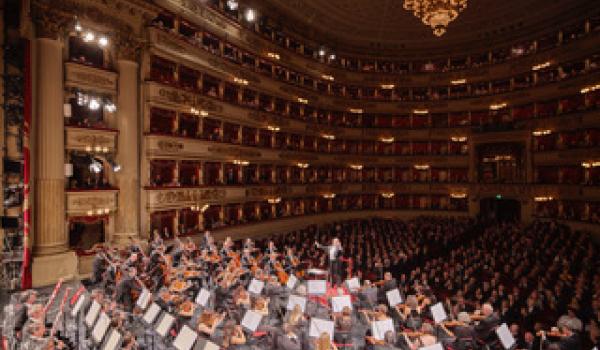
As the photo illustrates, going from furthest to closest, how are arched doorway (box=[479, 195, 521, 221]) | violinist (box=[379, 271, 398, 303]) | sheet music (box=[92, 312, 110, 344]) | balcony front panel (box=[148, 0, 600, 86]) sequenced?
arched doorway (box=[479, 195, 521, 221]) → balcony front panel (box=[148, 0, 600, 86]) → violinist (box=[379, 271, 398, 303]) → sheet music (box=[92, 312, 110, 344])

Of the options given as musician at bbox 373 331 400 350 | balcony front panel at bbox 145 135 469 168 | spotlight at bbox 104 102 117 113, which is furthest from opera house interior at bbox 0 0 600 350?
spotlight at bbox 104 102 117 113

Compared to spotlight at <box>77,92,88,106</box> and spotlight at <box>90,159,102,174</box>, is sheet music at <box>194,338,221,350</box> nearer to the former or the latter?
spotlight at <box>90,159,102,174</box>

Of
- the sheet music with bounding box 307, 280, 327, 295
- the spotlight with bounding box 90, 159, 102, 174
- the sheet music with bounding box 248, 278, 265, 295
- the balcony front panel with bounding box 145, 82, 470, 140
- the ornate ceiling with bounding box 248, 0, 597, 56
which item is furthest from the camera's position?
the ornate ceiling with bounding box 248, 0, 597, 56

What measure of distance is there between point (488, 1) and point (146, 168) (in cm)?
2633

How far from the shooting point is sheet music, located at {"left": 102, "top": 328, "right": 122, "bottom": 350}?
20.5 ft

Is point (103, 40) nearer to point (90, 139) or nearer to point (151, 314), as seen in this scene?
point (90, 139)

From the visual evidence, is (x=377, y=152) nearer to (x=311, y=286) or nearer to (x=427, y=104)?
(x=427, y=104)

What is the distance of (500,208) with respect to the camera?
95.8 feet

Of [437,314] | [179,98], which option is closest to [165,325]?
[437,314]

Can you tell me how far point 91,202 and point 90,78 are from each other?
197 inches

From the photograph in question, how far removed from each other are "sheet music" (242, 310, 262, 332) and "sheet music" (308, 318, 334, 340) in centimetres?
116

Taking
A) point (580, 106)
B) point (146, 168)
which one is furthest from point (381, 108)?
point (146, 168)

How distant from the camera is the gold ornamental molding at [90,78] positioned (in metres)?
13.6

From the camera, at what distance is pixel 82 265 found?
45.2 feet
